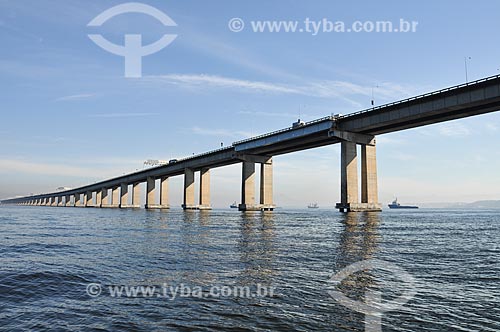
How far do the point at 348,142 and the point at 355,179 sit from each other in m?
7.96

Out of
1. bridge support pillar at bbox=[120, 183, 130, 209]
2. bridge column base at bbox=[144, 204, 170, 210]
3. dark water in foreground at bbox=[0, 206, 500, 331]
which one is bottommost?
dark water in foreground at bbox=[0, 206, 500, 331]

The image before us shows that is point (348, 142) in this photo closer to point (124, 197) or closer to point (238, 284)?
point (238, 284)

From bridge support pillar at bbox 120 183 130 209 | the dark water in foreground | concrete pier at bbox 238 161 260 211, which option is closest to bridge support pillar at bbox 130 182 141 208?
bridge support pillar at bbox 120 183 130 209

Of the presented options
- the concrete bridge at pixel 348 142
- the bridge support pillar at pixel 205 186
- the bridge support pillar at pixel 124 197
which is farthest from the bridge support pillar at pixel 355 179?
the bridge support pillar at pixel 124 197

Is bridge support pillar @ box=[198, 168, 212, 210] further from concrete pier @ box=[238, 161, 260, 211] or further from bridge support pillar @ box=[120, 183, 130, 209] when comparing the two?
bridge support pillar @ box=[120, 183, 130, 209]

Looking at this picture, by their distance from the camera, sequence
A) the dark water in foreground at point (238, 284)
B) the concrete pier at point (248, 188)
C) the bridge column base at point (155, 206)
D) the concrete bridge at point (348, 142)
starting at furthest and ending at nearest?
the bridge column base at point (155, 206) → the concrete pier at point (248, 188) → the concrete bridge at point (348, 142) → the dark water in foreground at point (238, 284)

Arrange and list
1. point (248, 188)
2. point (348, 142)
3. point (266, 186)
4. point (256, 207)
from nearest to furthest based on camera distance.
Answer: point (348, 142), point (256, 207), point (248, 188), point (266, 186)

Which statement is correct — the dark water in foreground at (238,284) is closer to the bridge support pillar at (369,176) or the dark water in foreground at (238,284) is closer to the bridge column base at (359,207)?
the bridge column base at (359,207)

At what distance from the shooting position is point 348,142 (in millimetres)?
80188

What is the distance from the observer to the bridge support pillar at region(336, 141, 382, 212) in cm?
8019

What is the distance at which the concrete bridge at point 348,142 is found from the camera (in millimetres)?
60656

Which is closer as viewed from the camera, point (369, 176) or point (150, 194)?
point (369, 176)

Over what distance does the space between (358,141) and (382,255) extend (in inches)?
2518

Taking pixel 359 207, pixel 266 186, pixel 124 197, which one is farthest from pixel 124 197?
pixel 359 207
